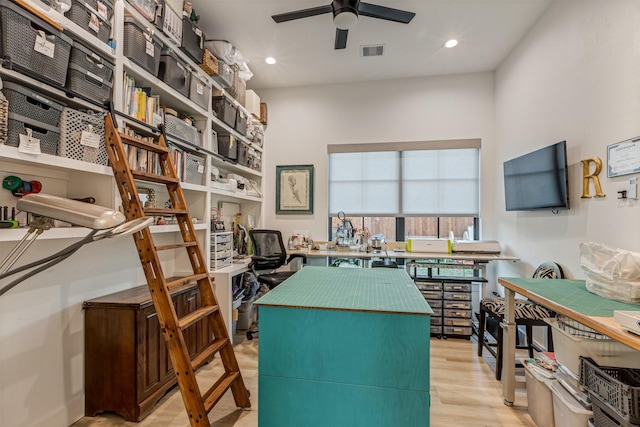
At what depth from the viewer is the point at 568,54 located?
2.49 meters

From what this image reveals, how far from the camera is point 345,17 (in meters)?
2.36

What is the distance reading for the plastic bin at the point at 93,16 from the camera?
5.20 feet

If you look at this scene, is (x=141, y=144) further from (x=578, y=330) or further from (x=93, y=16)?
(x=578, y=330)

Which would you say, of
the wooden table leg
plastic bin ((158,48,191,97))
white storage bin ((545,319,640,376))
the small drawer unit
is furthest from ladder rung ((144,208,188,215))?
white storage bin ((545,319,640,376))

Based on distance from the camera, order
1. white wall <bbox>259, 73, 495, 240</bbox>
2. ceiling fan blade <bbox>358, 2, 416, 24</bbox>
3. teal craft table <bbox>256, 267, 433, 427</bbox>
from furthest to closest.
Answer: white wall <bbox>259, 73, 495, 240</bbox> < ceiling fan blade <bbox>358, 2, 416, 24</bbox> < teal craft table <bbox>256, 267, 433, 427</bbox>

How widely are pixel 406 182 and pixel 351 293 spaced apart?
2982mm

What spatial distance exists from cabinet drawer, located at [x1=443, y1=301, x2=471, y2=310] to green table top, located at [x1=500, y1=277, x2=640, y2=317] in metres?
1.33

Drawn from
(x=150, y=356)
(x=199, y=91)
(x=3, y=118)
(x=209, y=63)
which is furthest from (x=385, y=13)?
(x=150, y=356)

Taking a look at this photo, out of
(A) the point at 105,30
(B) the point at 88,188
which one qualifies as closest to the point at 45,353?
(B) the point at 88,188

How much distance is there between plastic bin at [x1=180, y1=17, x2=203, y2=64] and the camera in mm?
2445

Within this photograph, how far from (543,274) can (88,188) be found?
3650 millimetres

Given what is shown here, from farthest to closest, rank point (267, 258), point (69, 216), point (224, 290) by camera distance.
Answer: point (267, 258) → point (224, 290) → point (69, 216)

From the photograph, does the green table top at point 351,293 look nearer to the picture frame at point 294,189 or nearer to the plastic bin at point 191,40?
the plastic bin at point 191,40

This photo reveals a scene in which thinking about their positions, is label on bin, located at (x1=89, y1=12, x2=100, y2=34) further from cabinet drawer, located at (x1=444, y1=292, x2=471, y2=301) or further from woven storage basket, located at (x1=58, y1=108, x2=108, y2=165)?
cabinet drawer, located at (x1=444, y1=292, x2=471, y2=301)
